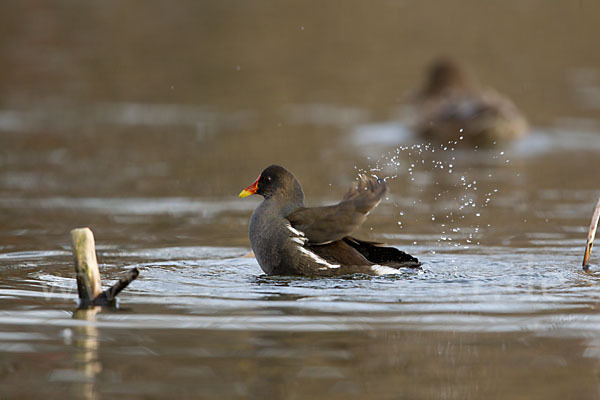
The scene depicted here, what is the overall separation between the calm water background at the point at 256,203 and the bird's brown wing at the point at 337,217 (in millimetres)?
437

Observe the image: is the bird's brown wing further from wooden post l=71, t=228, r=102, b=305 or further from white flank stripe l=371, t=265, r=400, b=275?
wooden post l=71, t=228, r=102, b=305

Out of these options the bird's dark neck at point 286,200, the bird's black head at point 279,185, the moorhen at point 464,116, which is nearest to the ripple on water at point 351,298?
the bird's dark neck at point 286,200

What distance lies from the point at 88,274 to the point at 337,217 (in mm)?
2116

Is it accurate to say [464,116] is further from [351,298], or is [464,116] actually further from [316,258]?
[351,298]

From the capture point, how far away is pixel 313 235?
30.3ft

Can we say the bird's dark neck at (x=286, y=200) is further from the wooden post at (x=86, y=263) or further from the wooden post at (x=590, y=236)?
the wooden post at (x=590, y=236)

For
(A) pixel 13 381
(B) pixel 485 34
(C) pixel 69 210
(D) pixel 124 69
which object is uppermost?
(B) pixel 485 34

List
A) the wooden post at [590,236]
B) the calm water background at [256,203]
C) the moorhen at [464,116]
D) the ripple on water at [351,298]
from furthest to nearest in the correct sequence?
the moorhen at [464,116]
the wooden post at [590,236]
the ripple on water at [351,298]
the calm water background at [256,203]

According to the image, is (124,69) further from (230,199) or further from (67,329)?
(67,329)

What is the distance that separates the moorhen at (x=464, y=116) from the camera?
2003cm

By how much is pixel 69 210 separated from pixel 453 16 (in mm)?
27907

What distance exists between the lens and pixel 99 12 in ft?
122

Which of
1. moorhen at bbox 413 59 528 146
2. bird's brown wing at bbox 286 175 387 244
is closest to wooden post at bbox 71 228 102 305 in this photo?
bird's brown wing at bbox 286 175 387 244

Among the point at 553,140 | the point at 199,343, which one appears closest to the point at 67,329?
the point at 199,343
